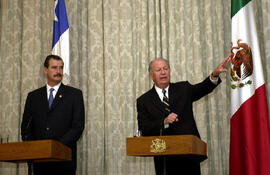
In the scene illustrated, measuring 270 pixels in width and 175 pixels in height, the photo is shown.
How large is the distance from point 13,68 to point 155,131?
3.67 metres

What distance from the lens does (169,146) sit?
10.0 ft

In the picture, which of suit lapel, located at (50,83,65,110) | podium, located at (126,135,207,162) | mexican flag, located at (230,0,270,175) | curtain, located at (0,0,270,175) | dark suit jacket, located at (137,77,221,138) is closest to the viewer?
podium, located at (126,135,207,162)

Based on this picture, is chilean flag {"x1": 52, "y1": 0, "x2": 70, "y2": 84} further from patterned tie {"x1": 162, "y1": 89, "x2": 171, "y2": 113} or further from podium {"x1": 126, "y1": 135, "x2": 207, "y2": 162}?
podium {"x1": 126, "y1": 135, "x2": 207, "y2": 162}

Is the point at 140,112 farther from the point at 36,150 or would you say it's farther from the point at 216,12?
the point at 216,12

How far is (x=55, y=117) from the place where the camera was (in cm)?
427

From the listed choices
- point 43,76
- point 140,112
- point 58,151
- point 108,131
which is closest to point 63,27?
point 43,76

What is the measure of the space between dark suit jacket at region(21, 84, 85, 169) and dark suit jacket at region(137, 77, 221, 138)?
77 cm

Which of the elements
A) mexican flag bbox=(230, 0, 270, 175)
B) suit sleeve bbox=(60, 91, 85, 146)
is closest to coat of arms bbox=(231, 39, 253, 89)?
mexican flag bbox=(230, 0, 270, 175)

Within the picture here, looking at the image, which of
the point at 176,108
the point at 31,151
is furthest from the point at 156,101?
the point at 31,151

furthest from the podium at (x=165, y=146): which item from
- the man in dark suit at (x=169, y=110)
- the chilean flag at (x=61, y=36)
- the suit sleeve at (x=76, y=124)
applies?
the chilean flag at (x=61, y=36)

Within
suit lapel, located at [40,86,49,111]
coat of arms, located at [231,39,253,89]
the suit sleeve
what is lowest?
the suit sleeve

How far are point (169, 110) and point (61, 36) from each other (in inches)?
97.8

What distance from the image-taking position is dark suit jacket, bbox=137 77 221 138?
150 inches

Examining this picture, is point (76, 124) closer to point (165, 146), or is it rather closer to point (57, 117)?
point (57, 117)
